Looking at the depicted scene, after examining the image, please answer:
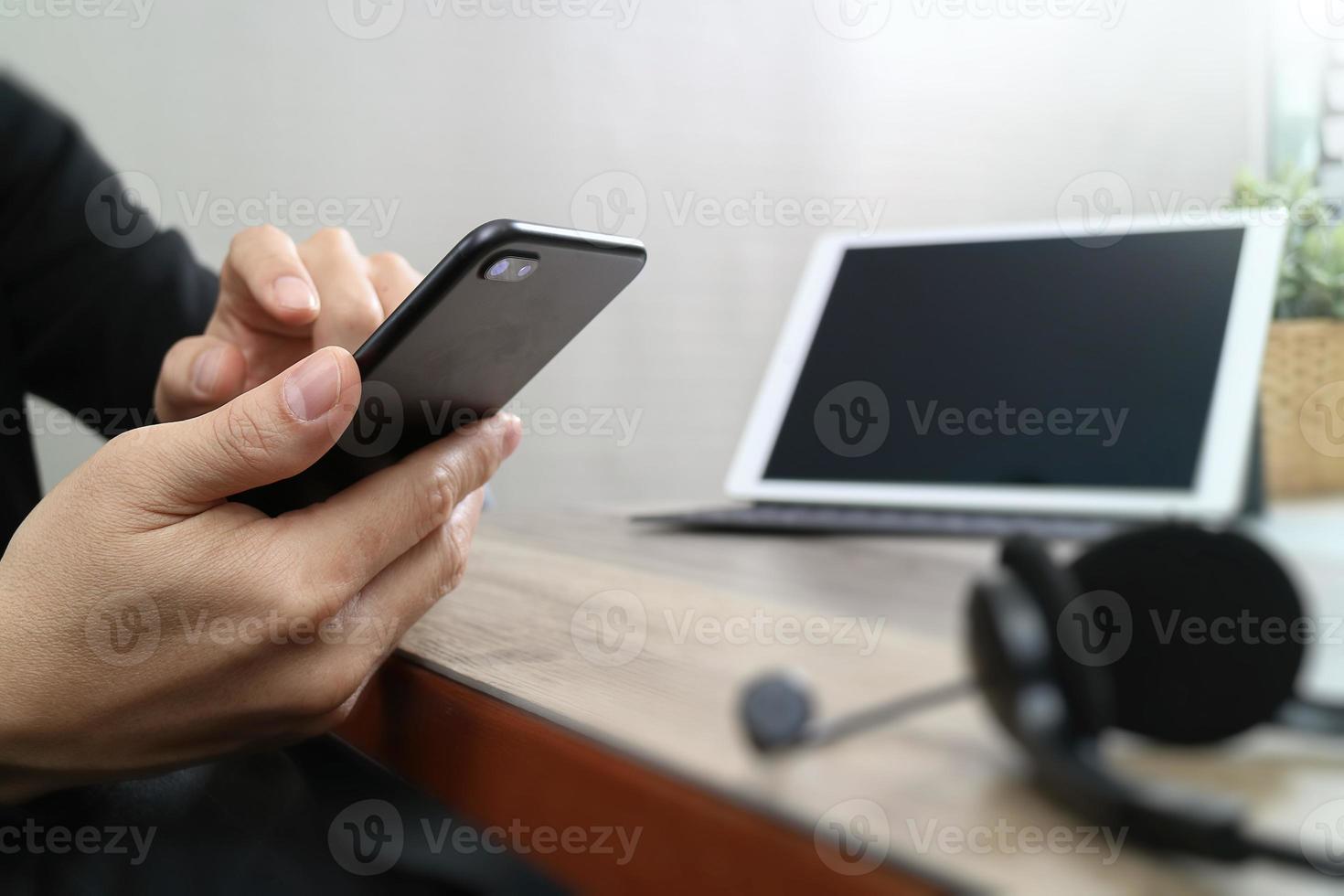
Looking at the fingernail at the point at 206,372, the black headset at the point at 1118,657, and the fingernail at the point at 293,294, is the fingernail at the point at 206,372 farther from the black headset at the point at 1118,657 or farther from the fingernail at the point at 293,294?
the black headset at the point at 1118,657

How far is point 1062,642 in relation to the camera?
23 cm

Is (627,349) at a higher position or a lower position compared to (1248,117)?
lower

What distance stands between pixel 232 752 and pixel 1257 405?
526 millimetres

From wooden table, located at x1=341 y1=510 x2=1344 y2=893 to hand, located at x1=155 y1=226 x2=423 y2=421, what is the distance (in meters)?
0.22

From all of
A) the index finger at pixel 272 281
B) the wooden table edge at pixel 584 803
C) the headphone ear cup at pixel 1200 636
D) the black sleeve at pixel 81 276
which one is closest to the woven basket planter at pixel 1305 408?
the headphone ear cup at pixel 1200 636

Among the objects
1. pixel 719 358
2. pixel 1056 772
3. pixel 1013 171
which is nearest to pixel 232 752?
pixel 1056 772

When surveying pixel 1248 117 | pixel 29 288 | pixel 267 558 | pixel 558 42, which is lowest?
pixel 267 558

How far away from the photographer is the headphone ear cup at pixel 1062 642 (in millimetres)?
227

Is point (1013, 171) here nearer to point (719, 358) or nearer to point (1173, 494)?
point (719, 358)

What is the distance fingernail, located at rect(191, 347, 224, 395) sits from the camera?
24.9 inches

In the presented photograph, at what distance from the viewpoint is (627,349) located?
1.85 m

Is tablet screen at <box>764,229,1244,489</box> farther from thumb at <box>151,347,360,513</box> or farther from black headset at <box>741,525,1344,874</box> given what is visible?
thumb at <box>151,347,360,513</box>

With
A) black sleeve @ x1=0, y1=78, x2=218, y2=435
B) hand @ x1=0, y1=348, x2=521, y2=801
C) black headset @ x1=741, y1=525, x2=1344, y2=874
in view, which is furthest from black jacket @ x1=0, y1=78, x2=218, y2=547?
black headset @ x1=741, y1=525, x2=1344, y2=874

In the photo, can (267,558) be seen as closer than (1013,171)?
Yes
